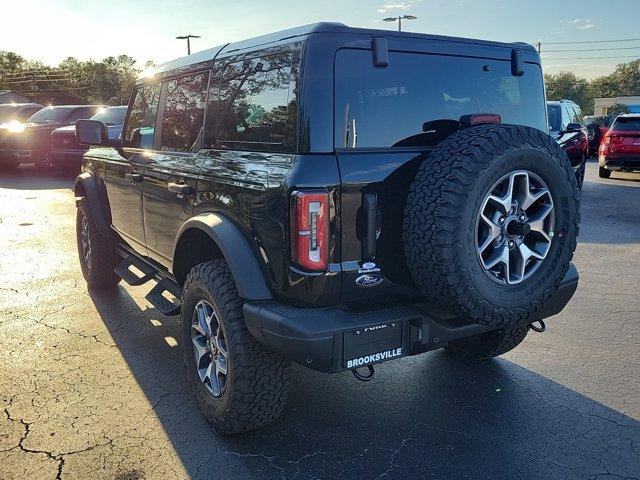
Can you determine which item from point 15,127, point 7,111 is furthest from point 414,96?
point 7,111

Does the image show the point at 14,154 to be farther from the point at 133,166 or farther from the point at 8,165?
the point at 133,166

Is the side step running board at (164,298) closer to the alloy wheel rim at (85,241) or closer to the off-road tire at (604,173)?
the alloy wheel rim at (85,241)

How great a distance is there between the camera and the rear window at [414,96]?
253 centimetres

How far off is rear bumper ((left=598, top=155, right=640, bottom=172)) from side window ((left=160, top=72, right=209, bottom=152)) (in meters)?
13.2

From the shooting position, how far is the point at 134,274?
4414mm

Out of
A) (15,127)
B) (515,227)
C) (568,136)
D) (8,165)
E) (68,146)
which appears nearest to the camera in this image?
(515,227)

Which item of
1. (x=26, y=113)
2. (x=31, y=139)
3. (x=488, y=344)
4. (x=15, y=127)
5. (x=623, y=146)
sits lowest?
(x=488, y=344)

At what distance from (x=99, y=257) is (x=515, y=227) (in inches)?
156

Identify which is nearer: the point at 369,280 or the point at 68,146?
the point at 369,280

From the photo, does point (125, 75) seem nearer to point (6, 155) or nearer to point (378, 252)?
point (6, 155)

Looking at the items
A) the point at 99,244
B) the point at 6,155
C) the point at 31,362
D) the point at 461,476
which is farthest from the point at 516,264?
the point at 6,155

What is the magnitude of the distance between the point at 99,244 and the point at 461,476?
12.7 feet

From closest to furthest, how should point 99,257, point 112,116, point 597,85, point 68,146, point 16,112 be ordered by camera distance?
point 99,257
point 112,116
point 68,146
point 16,112
point 597,85

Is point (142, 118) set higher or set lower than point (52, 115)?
lower
